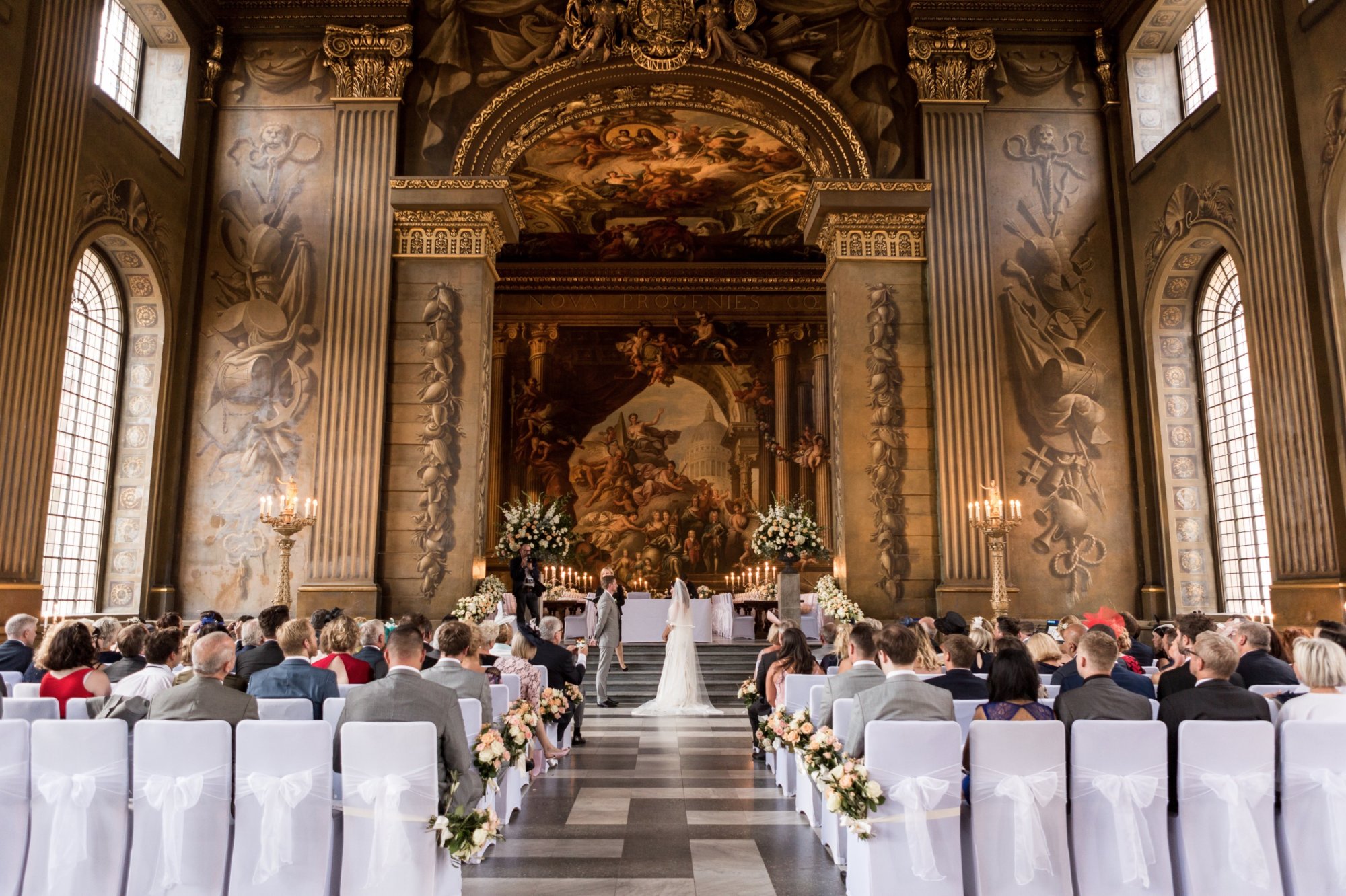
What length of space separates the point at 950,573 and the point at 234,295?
1239 centimetres

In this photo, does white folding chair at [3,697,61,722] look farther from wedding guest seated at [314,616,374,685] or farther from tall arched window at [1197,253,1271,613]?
tall arched window at [1197,253,1271,613]

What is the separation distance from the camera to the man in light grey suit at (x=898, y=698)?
523 centimetres

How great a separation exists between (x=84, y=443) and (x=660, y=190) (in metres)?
14.5

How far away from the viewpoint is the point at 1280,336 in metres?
12.3

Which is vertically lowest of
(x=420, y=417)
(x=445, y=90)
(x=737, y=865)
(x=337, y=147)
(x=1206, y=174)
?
(x=737, y=865)

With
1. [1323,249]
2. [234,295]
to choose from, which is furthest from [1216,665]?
[234,295]

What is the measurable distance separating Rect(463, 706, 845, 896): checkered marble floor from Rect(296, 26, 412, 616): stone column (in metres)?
6.25

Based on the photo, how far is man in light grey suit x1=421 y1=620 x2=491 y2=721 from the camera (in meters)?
6.29

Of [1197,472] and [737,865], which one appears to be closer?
[737,865]

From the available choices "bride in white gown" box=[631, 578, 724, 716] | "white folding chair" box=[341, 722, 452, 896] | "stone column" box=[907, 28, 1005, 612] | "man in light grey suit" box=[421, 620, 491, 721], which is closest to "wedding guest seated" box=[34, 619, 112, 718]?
"man in light grey suit" box=[421, 620, 491, 721]

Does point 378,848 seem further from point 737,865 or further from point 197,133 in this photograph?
point 197,133

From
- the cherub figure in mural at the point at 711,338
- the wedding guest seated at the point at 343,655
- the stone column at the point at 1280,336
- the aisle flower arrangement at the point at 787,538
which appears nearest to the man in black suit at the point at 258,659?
the wedding guest seated at the point at 343,655

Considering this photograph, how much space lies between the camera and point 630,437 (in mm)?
25375

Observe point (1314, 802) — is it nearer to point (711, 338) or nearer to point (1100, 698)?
point (1100, 698)
